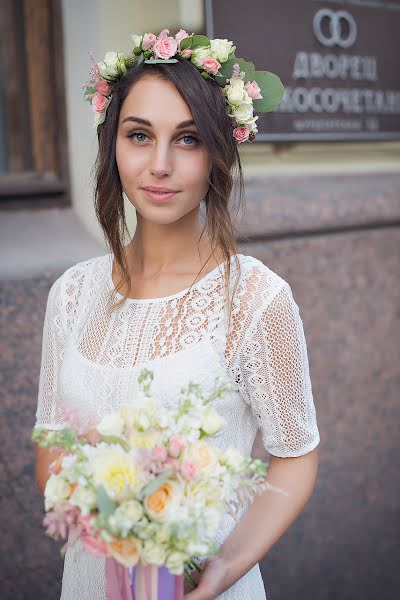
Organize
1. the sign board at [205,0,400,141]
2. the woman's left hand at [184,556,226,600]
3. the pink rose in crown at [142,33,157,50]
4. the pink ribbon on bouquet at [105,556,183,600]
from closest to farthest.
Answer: the pink ribbon on bouquet at [105,556,183,600] → the woman's left hand at [184,556,226,600] → the pink rose in crown at [142,33,157,50] → the sign board at [205,0,400,141]

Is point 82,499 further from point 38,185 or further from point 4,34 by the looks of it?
point 4,34

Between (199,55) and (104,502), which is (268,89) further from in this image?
(104,502)

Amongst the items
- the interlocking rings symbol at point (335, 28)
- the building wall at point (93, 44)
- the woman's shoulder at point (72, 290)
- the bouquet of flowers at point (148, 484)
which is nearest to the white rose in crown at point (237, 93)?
the woman's shoulder at point (72, 290)

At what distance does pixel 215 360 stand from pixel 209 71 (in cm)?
69

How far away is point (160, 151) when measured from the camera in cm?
186

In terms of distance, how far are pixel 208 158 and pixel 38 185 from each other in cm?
156

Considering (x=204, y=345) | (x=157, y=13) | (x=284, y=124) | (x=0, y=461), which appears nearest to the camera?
(x=204, y=345)

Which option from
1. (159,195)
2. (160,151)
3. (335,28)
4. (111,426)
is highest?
(335,28)

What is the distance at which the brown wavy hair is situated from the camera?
1880 millimetres

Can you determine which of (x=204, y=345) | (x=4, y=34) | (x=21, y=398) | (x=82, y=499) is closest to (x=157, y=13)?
(x=4, y=34)

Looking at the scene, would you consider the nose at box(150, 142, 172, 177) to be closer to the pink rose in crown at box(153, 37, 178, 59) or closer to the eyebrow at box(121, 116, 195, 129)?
the eyebrow at box(121, 116, 195, 129)

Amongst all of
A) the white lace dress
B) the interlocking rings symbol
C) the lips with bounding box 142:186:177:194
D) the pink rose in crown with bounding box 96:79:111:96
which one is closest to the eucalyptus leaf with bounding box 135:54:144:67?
the pink rose in crown with bounding box 96:79:111:96

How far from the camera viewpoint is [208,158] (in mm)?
1916

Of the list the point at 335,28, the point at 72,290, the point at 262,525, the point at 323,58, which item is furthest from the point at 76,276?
the point at 335,28
